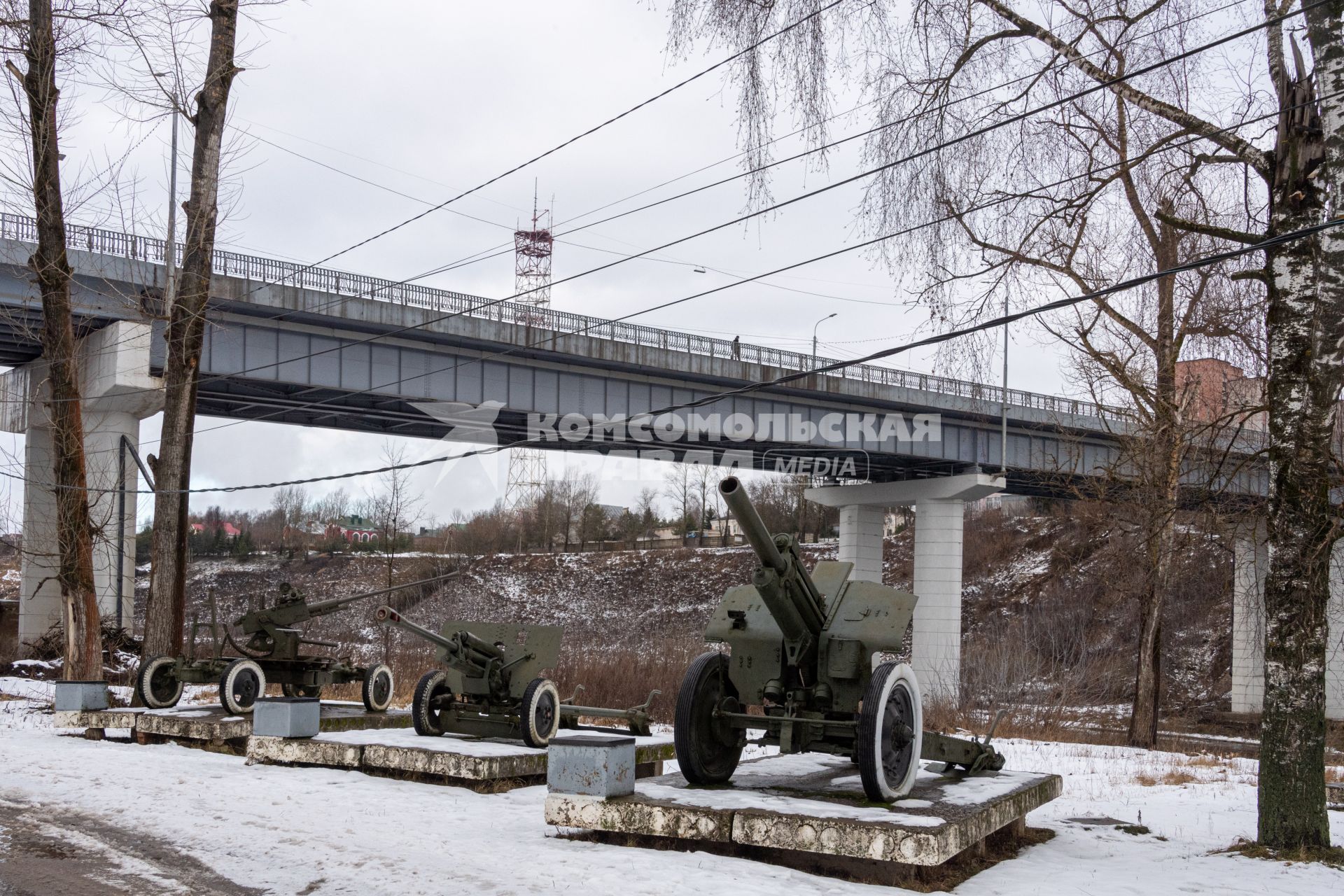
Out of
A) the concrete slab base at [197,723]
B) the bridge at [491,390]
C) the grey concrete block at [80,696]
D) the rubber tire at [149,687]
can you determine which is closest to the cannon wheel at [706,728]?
the concrete slab base at [197,723]

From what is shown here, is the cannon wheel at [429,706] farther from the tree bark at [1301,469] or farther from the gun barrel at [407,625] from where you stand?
the tree bark at [1301,469]

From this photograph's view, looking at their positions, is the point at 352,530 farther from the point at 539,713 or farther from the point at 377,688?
the point at 539,713

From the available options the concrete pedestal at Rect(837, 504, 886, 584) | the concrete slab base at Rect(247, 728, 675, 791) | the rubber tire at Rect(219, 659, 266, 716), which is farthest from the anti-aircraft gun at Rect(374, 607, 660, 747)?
the concrete pedestal at Rect(837, 504, 886, 584)

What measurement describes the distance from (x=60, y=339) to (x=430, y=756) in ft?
38.8

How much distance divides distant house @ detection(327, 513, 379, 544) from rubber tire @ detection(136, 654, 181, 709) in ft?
176

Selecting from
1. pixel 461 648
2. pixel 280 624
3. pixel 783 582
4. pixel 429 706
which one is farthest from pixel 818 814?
pixel 280 624

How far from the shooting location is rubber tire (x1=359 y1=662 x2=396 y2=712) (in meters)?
14.8

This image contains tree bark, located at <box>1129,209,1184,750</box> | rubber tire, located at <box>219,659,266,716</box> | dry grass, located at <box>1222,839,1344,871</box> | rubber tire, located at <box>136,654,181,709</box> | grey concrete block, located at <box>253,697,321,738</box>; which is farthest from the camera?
tree bark, located at <box>1129,209,1184,750</box>

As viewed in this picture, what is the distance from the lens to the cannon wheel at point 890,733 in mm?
7949

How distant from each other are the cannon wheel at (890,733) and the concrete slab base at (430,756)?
264 centimetres

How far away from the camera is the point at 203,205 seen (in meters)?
18.7

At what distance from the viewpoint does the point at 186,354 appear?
1864cm

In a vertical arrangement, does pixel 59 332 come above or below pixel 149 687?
above

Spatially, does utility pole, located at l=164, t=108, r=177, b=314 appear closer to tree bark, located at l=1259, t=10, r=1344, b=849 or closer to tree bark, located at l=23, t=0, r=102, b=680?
tree bark, located at l=23, t=0, r=102, b=680
